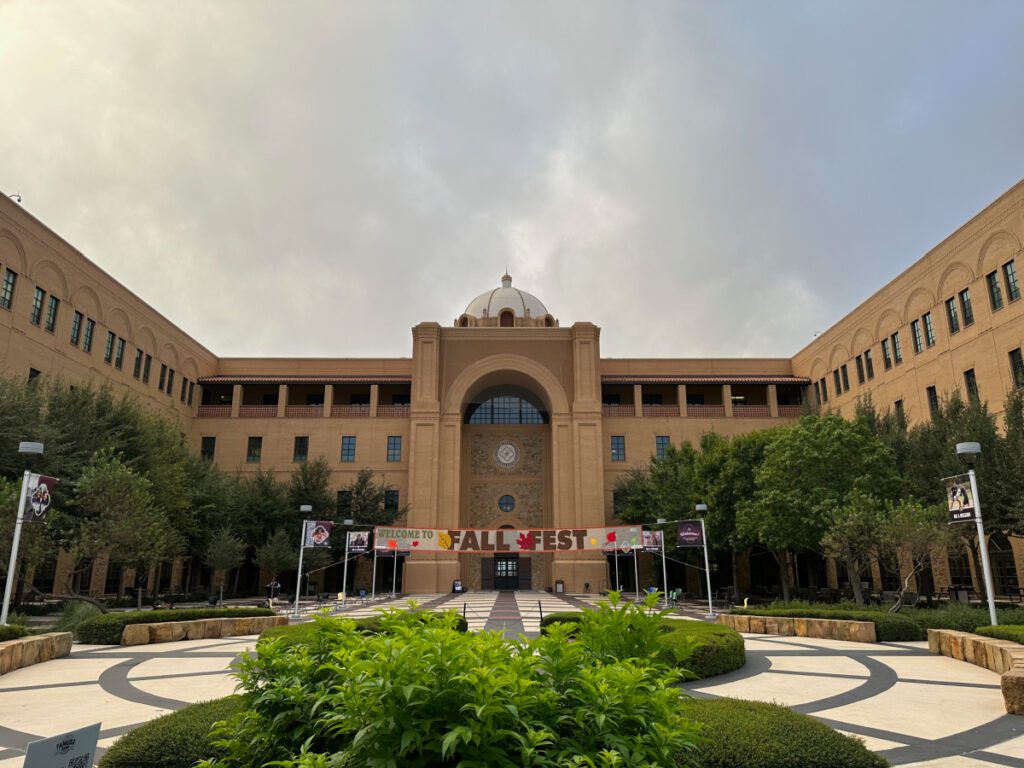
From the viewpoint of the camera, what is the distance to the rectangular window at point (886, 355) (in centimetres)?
3466

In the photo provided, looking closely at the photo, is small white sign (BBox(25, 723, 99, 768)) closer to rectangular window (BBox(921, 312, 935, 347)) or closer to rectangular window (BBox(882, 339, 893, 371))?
rectangular window (BBox(921, 312, 935, 347))

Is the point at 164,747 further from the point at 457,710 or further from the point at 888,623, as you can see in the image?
the point at 888,623

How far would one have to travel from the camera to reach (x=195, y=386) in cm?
4369

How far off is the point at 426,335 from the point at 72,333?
18.9 metres

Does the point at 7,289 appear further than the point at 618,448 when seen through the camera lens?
No

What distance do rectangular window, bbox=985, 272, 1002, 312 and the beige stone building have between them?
3.02 meters

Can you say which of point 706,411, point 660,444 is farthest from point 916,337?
point 660,444

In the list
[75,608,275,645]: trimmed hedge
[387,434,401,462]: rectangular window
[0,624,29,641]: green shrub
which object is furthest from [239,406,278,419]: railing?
[0,624,29,641]: green shrub

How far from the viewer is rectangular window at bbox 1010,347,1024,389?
25672 mm

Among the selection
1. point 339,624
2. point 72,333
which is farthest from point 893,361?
point 72,333

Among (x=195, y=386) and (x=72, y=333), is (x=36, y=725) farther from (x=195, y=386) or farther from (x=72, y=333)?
(x=195, y=386)

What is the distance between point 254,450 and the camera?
1683 inches

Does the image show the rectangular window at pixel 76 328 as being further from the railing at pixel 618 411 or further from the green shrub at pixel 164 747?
the green shrub at pixel 164 747

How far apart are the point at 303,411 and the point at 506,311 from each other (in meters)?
17.1
